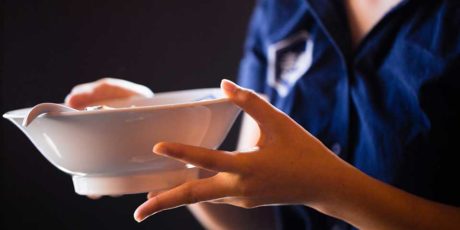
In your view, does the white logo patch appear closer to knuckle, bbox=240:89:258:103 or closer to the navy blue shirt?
the navy blue shirt

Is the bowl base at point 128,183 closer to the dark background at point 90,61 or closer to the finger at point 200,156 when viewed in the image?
the finger at point 200,156

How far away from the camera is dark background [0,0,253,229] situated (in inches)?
32.6

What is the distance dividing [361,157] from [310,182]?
21 cm

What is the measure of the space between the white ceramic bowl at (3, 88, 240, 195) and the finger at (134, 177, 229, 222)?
0.04 meters

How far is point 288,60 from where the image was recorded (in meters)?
0.79

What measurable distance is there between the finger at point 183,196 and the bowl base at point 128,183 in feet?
0.13

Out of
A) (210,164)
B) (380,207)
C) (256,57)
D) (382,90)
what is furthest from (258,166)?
(256,57)

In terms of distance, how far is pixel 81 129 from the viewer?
17.5 inches

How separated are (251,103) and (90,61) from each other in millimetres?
498

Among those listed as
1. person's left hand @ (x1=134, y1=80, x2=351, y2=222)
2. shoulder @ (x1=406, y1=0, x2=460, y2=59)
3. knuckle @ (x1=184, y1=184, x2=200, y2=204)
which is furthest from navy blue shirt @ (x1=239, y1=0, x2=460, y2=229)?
knuckle @ (x1=184, y1=184, x2=200, y2=204)

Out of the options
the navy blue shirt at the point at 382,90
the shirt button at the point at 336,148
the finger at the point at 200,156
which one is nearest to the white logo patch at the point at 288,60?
the navy blue shirt at the point at 382,90

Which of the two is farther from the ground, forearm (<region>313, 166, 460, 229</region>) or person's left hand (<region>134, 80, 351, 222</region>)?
person's left hand (<region>134, 80, 351, 222</region>)

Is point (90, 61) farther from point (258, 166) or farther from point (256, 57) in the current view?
point (258, 166)

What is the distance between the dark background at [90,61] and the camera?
0.83 meters
